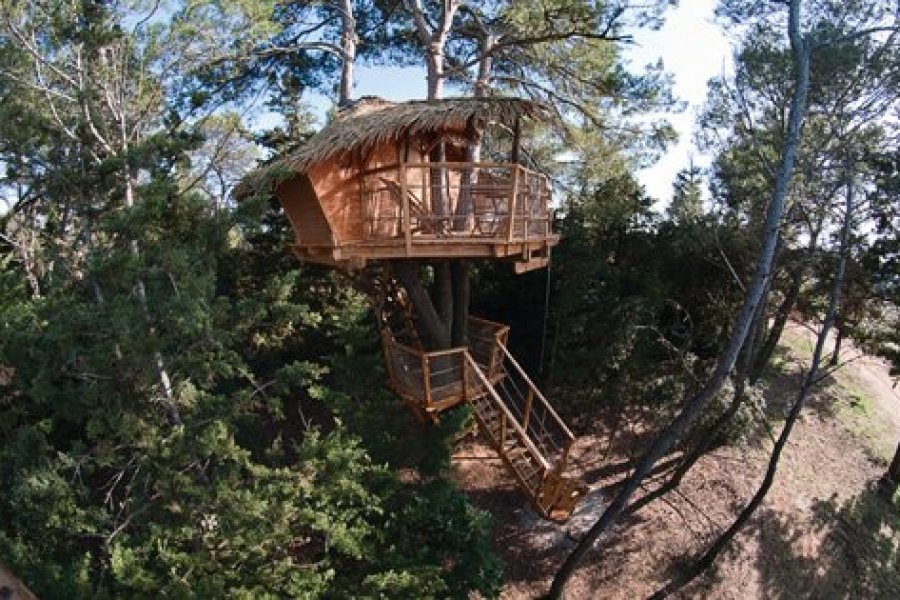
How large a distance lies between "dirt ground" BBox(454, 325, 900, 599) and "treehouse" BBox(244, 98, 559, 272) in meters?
4.38

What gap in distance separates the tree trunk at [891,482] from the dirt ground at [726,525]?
24cm

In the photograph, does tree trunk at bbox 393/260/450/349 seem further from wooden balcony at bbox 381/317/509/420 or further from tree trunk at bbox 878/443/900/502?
tree trunk at bbox 878/443/900/502

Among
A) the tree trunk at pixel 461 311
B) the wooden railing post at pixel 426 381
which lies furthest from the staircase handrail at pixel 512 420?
the tree trunk at pixel 461 311

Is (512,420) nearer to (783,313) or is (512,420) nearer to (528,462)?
(528,462)

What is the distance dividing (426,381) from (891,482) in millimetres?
12197

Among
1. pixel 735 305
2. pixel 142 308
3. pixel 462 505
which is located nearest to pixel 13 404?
pixel 142 308

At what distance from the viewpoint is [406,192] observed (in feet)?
25.0

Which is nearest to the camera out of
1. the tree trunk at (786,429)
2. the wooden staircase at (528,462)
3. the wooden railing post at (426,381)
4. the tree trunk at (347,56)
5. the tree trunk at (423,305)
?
the wooden railing post at (426,381)

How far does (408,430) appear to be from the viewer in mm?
9055

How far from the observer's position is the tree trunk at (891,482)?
13.8m

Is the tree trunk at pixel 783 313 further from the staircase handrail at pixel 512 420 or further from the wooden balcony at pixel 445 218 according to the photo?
the staircase handrail at pixel 512 420

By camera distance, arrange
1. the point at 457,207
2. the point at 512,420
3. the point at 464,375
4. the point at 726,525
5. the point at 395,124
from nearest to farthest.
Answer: the point at 395,124
the point at 512,420
the point at 464,375
the point at 457,207
the point at 726,525

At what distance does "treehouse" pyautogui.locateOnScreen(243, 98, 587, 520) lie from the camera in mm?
7957

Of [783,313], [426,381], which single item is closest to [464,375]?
[426,381]
